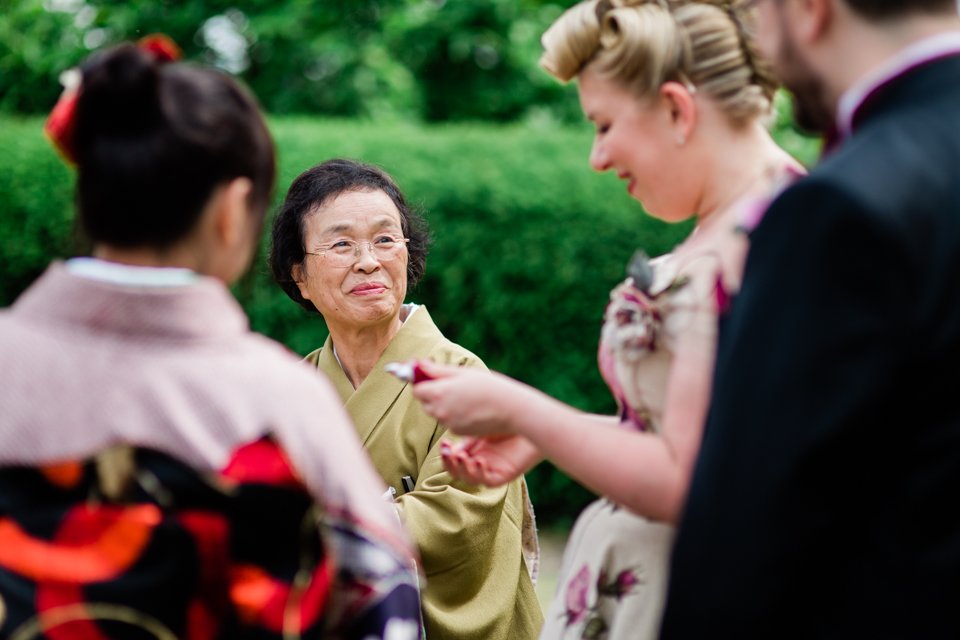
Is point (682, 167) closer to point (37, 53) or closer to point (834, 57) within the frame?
point (834, 57)

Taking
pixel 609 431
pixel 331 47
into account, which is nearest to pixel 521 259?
pixel 331 47

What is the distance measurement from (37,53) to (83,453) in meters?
11.2

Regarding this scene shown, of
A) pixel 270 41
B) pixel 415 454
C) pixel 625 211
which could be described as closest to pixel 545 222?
pixel 625 211

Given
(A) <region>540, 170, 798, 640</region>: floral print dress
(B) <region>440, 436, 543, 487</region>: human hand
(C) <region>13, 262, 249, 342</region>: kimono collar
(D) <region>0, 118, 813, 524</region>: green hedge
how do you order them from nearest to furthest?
(C) <region>13, 262, 249, 342</region>: kimono collar < (A) <region>540, 170, 798, 640</region>: floral print dress < (B) <region>440, 436, 543, 487</region>: human hand < (D) <region>0, 118, 813, 524</region>: green hedge

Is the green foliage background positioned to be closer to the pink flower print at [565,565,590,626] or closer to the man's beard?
the pink flower print at [565,565,590,626]

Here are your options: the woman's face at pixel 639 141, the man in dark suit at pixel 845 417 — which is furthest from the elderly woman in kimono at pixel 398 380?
the man in dark suit at pixel 845 417

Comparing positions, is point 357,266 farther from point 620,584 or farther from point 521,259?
point 521,259

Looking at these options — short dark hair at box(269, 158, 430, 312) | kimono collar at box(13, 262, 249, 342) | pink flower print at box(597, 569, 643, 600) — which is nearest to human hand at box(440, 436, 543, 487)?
pink flower print at box(597, 569, 643, 600)

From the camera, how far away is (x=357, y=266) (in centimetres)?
389

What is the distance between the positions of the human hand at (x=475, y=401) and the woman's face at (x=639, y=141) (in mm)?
446

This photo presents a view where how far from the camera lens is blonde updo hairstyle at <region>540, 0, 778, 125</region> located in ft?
7.60

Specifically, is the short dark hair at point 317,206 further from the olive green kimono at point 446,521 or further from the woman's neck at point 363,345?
the olive green kimono at point 446,521

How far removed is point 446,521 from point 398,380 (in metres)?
0.45

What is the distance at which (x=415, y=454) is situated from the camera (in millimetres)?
3670
